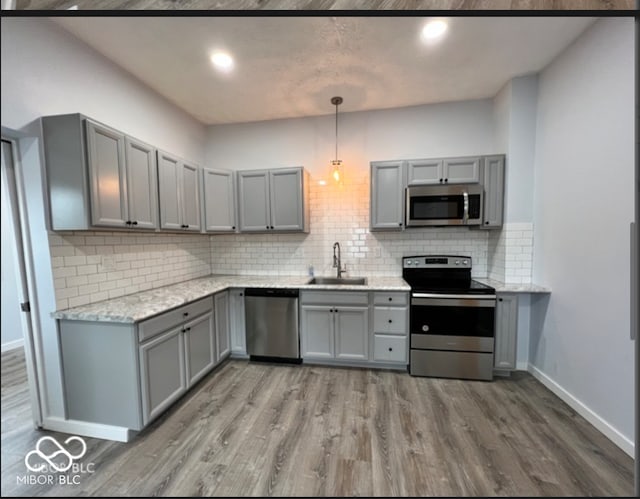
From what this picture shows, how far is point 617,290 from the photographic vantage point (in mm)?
1834

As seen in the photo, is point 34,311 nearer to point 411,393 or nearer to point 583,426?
point 411,393

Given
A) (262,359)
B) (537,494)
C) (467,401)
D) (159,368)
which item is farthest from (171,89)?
(537,494)

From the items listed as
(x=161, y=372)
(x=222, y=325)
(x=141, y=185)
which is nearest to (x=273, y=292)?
(x=222, y=325)

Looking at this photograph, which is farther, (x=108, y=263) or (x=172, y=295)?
(x=172, y=295)

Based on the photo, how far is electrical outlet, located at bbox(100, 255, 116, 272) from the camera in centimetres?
228

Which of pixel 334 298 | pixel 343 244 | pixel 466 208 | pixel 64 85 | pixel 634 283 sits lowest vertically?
pixel 334 298

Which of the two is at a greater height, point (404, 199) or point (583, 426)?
point (404, 199)

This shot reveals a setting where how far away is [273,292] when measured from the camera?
9.89 ft

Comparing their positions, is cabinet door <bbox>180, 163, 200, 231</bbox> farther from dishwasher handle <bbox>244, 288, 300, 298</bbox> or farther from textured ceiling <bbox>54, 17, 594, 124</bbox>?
dishwasher handle <bbox>244, 288, 300, 298</bbox>

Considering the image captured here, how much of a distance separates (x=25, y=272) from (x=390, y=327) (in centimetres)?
303

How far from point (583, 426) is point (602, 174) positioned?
6.02 ft

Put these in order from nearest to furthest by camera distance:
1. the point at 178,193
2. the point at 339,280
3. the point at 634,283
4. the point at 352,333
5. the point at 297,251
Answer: the point at 634,283
the point at 178,193
the point at 352,333
the point at 339,280
the point at 297,251

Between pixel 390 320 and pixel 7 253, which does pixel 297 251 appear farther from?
Result: pixel 7 253

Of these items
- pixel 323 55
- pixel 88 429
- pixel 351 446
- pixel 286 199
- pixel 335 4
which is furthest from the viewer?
pixel 286 199
